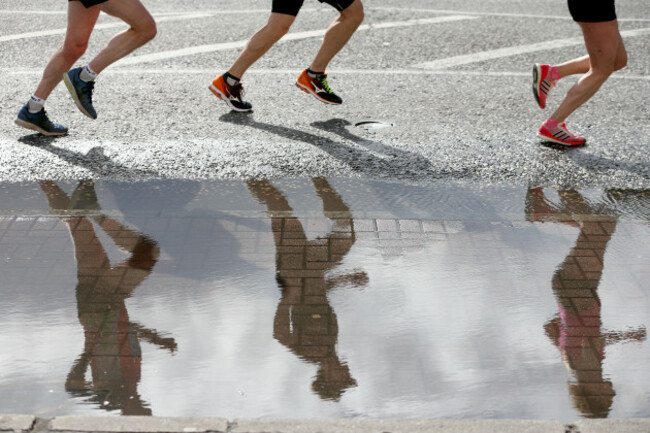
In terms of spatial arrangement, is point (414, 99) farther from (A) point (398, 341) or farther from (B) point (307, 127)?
(A) point (398, 341)

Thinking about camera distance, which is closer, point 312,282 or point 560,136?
point 312,282

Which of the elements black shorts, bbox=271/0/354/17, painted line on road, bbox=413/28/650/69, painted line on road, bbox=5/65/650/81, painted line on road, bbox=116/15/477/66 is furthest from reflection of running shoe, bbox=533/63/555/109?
painted line on road, bbox=116/15/477/66

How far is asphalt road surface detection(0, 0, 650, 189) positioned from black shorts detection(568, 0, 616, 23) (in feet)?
2.98

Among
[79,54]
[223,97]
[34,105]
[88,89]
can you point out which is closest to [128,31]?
[79,54]

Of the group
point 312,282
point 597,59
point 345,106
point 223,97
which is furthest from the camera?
point 345,106

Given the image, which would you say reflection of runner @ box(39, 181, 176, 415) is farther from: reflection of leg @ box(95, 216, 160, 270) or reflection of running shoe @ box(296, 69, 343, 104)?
reflection of running shoe @ box(296, 69, 343, 104)

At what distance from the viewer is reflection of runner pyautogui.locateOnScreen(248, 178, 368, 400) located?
3.73 m

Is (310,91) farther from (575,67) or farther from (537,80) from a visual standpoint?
(575,67)

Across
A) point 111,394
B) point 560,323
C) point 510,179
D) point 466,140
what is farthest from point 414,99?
point 111,394

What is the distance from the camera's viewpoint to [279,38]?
719cm

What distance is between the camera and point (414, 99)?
7.79 metres

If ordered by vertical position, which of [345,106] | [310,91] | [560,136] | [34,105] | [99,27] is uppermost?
[34,105]

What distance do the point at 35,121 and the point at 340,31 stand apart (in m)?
2.32

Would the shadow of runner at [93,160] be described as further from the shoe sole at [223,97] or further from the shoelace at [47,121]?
the shoe sole at [223,97]
